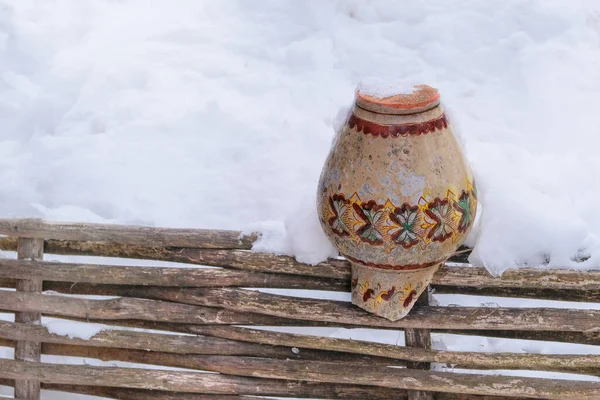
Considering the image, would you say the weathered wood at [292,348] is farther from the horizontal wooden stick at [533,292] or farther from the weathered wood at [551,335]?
the horizontal wooden stick at [533,292]

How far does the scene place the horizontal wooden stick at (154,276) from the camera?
2.32 metres

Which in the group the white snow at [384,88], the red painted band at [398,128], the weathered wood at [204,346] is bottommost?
the weathered wood at [204,346]

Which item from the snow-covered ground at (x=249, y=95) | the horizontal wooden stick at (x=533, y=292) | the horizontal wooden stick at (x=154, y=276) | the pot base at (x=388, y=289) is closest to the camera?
the pot base at (x=388, y=289)

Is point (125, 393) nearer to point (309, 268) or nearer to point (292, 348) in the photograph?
point (292, 348)

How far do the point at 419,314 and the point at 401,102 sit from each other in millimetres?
615

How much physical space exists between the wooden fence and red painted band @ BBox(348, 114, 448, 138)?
434 millimetres

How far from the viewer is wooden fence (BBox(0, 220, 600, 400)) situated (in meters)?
2.26

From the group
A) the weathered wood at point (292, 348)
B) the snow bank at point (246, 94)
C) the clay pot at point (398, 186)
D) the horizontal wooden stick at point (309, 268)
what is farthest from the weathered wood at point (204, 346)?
the snow bank at point (246, 94)

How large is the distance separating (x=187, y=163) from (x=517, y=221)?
1.68 meters

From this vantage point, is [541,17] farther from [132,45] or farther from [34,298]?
[34,298]

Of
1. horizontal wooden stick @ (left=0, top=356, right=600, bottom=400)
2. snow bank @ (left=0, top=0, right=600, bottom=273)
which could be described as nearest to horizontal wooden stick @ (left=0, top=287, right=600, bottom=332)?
horizontal wooden stick @ (left=0, top=356, right=600, bottom=400)

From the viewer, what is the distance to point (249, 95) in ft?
12.7

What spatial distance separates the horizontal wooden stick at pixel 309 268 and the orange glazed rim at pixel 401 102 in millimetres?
476

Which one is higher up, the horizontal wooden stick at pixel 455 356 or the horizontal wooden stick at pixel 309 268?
the horizontal wooden stick at pixel 309 268
